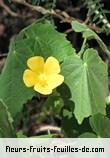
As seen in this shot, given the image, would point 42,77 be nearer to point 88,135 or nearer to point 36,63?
point 36,63

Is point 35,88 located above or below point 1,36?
above

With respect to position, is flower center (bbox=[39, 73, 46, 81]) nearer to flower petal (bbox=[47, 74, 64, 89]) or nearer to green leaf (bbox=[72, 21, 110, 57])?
flower petal (bbox=[47, 74, 64, 89])

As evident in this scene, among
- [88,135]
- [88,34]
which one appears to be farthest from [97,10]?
[88,135]

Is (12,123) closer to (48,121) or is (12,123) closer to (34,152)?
(34,152)

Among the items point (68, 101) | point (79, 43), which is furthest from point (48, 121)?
point (68, 101)

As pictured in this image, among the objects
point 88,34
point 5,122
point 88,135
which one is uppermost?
point 88,34

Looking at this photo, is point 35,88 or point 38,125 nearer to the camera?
point 35,88

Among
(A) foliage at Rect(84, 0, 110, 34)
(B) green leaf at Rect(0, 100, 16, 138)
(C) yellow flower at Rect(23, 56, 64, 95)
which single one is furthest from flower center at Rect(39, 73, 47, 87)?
(A) foliage at Rect(84, 0, 110, 34)
